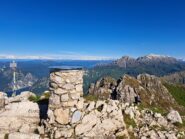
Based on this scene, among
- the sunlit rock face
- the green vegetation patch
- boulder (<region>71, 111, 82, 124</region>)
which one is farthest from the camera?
the green vegetation patch

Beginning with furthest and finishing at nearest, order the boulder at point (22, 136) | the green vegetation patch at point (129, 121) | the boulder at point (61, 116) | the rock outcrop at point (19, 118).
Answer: the green vegetation patch at point (129, 121), the rock outcrop at point (19, 118), the boulder at point (61, 116), the boulder at point (22, 136)

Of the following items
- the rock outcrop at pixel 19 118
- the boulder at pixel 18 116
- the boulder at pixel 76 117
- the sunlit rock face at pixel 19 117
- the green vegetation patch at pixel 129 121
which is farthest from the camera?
the green vegetation patch at pixel 129 121

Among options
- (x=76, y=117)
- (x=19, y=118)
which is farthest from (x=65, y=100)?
(x=19, y=118)

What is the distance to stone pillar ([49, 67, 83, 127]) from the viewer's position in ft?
63.1

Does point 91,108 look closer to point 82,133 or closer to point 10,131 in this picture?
point 82,133

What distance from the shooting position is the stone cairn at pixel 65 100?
19.2 meters

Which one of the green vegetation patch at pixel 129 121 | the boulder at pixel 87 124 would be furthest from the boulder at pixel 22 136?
the green vegetation patch at pixel 129 121

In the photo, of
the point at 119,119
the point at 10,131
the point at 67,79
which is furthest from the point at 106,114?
the point at 10,131

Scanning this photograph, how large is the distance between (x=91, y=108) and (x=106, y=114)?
125 centimetres

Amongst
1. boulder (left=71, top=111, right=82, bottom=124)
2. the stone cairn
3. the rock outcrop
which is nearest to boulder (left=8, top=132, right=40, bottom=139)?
the rock outcrop

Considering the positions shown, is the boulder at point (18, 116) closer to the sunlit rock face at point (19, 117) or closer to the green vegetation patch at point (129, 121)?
the sunlit rock face at point (19, 117)

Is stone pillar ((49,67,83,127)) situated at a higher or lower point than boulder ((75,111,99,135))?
higher

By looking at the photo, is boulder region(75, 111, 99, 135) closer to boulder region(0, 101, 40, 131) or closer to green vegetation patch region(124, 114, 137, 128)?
green vegetation patch region(124, 114, 137, 128)

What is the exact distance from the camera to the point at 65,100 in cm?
1942
